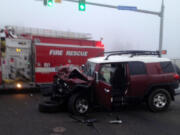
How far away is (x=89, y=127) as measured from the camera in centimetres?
523

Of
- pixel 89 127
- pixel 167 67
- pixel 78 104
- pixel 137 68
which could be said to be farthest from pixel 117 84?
pixel 89 127

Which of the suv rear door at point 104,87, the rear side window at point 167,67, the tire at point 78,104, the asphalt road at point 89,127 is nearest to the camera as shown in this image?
the asphalt road at point 89,127

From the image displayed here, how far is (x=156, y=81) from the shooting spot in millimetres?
6699

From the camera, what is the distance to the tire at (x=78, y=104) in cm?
603

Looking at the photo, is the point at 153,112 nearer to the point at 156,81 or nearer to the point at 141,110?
the point at 141,110

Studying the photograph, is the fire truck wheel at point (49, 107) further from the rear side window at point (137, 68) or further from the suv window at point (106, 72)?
the rear side window at point (137, 68)

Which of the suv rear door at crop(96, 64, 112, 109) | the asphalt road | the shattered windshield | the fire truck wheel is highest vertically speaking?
the shattered windshield

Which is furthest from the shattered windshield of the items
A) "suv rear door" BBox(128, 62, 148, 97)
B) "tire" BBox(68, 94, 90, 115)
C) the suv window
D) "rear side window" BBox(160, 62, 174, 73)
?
"rear side window" BBox(160, 62, 174, 73)

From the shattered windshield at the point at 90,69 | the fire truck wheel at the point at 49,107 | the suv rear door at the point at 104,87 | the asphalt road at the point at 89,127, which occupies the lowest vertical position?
the asphalt road at the point at 89,127

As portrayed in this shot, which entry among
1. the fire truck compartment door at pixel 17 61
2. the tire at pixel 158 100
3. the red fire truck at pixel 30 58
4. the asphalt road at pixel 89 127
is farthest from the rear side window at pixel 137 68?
the fire truck compartment door at pixel 17 61

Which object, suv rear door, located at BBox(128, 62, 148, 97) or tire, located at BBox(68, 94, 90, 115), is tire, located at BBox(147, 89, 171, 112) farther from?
tire, located at BBox(68, 94, 90, 115)

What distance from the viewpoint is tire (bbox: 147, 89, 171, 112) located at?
670cm

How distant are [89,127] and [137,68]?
2.74 m

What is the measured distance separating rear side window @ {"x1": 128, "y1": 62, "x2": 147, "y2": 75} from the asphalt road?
1.45 metres
